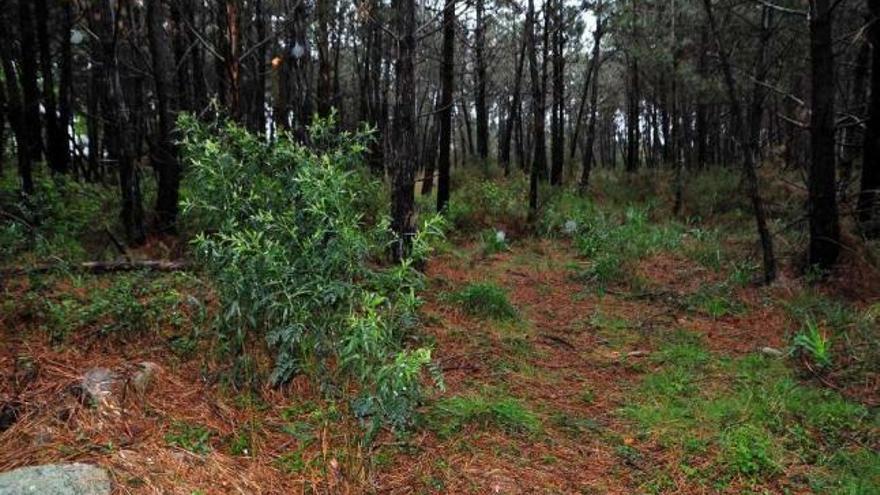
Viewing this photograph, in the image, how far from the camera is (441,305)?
629cm

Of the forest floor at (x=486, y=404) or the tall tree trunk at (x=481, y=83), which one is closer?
the forest floor at (x=486, y=404)

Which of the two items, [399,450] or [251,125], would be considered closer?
[399,450]

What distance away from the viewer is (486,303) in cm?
618

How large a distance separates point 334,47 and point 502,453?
65.0ft

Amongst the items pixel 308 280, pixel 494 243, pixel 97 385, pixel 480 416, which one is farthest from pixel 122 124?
pixel 480 416

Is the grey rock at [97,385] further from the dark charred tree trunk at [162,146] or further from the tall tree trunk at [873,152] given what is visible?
the tall tree trunk at [873,152]

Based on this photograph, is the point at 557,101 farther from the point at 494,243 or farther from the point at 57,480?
the point at 57,480

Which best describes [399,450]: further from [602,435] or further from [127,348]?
[127,348]

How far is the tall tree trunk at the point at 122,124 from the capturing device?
23.9 feet

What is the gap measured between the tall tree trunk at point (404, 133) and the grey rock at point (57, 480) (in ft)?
14.7

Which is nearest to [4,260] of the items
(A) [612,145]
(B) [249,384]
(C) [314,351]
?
(B) [249,384]

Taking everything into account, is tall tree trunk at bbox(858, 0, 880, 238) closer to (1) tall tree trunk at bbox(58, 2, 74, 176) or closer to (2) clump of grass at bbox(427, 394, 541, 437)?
(2) clump of grass at bbox(427, 394, 541, 437)

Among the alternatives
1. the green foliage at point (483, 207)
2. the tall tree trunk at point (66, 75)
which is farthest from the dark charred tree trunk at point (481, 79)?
the tall tree trunk at point (66, 75)

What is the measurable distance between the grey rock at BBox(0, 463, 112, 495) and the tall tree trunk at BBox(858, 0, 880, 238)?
8.67 metres
